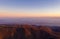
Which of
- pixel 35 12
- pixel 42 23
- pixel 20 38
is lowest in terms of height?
pixel 20 38

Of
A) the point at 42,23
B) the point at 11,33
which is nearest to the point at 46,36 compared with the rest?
the point at 42,23

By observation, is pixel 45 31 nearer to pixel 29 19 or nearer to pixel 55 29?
pixel 55 29

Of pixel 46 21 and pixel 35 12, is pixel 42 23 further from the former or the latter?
pixel 35 12

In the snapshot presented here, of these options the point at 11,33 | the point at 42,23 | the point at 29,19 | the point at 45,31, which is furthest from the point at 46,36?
the point at 11,33

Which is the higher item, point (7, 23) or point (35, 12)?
point (35, 12)

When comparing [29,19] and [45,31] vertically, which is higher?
[29,19]
